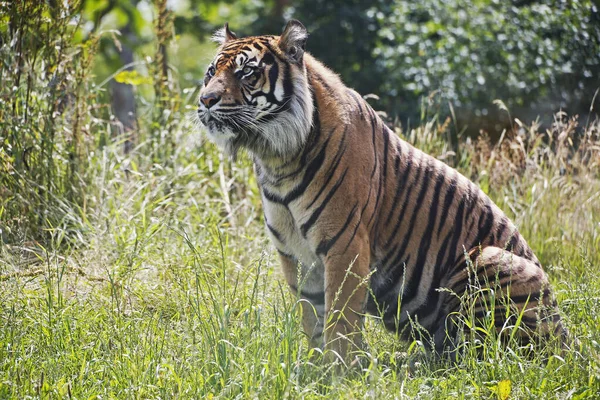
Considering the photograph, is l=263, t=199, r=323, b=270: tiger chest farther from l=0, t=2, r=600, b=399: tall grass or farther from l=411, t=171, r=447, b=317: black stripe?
l=411, t=171, r=447, b=317: black stripe

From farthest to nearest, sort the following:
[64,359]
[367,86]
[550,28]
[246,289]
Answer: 1. [367,86]
2. [550,28]
3. [246,289]
4. [64,359]

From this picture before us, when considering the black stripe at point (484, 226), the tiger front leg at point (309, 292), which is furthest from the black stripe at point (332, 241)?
the black stripe at point (484, 226)

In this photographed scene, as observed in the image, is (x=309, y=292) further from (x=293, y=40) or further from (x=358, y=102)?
(x=293, y=40)

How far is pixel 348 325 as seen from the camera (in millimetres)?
4090

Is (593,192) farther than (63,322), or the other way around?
(593,192)

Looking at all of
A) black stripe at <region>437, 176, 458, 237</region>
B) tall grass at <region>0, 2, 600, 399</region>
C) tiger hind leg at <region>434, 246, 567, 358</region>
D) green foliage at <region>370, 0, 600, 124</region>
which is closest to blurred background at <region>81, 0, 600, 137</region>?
green foliage at <region>370, 0, 600, 124</region>

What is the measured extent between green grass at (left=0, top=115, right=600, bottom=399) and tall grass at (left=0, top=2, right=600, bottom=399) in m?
0.02

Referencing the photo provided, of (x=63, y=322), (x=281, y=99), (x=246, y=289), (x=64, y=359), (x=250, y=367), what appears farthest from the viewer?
(x=246, y=289)

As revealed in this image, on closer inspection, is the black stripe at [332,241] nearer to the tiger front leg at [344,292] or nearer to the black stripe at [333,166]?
the tiger front leg at [344,292]

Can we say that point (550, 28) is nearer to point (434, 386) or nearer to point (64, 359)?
point (434, 386)

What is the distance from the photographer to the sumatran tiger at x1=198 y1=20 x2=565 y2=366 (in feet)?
13.5

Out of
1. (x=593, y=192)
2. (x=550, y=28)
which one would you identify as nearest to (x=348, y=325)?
(x=593, y=192)

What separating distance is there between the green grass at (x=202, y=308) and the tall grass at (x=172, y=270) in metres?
0.02

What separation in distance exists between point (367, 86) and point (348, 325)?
292 inches
